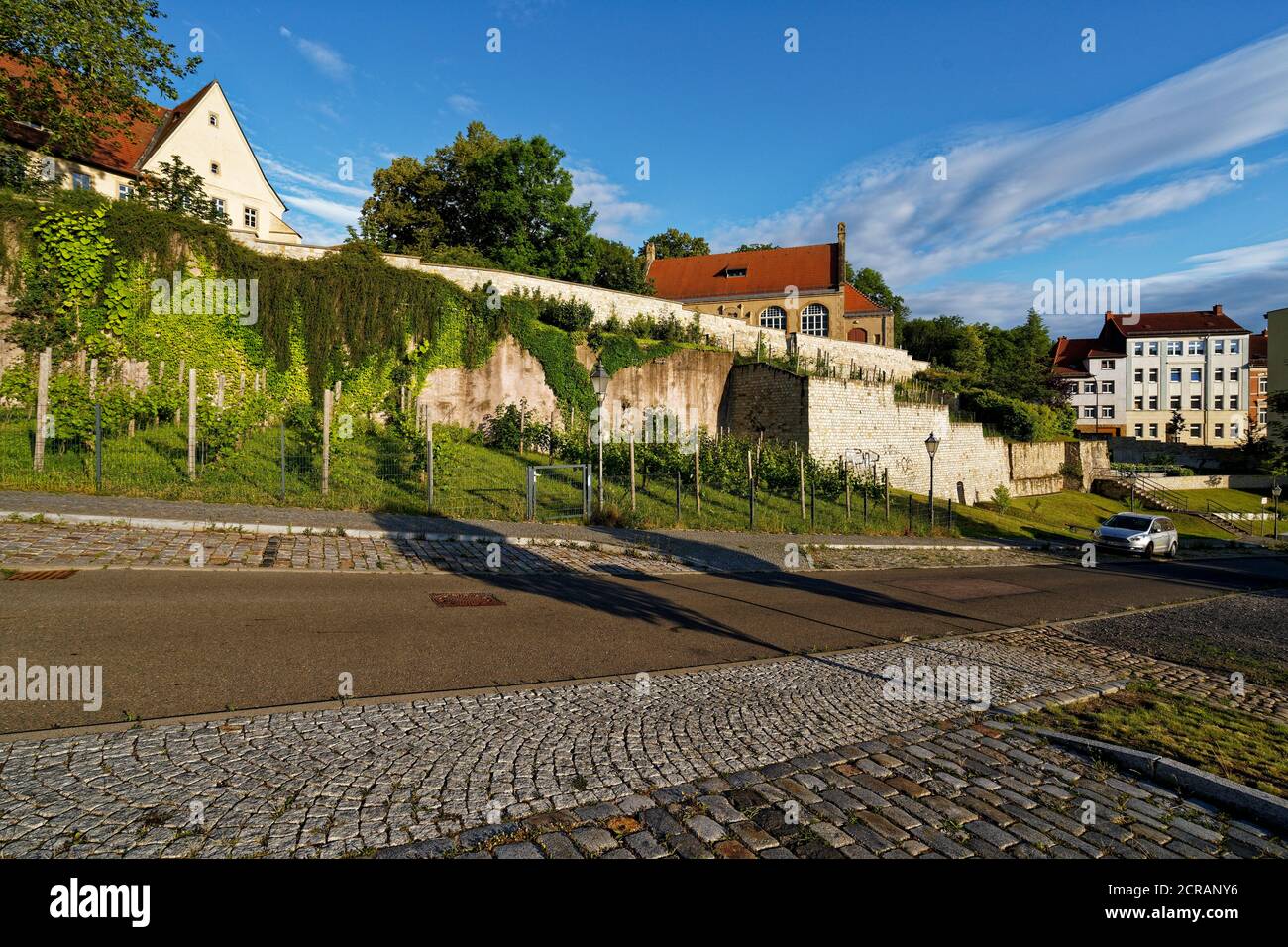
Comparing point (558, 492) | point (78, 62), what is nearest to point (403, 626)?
point (558, 492)

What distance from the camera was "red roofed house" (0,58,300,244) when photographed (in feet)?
105

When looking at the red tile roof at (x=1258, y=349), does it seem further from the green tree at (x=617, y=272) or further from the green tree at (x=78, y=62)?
the green tree at (x=78, y=62)

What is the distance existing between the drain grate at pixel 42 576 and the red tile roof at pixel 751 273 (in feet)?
175

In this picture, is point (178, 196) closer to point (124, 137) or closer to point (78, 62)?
point (78, 62)

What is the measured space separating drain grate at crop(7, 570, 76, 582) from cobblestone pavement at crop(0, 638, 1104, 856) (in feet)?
18.0

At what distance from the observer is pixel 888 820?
3.59m

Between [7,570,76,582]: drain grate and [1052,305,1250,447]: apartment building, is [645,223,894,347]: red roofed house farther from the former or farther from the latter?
[7,570,76,582]: drain grate

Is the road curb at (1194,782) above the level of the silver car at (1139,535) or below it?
above

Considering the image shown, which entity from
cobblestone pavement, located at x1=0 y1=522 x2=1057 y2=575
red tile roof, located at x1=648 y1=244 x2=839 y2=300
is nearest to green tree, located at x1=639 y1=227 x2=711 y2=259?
Answer: red tile roof, located at x1=648 y1=244 x2=839 y2=300

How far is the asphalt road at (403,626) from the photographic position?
5.42 meters

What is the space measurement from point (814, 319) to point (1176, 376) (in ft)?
161

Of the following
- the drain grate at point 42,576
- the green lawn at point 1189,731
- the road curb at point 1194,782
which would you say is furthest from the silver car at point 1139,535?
the drain grate at point 42,576

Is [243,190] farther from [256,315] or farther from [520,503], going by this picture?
[520,503]
